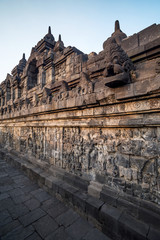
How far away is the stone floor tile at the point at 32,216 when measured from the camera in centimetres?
307

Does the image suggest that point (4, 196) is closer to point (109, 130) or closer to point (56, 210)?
point (56, 210)

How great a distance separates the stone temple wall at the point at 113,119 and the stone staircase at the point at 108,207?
19 cm

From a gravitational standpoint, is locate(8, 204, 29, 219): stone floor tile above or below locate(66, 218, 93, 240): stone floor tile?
below

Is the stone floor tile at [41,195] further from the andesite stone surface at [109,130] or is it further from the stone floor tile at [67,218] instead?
the stone floor tile at [67,218]

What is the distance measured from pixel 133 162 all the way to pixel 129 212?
1.07 meters

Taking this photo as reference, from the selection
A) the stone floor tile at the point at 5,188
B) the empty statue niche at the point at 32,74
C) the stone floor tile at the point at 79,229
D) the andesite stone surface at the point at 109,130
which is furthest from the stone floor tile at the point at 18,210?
the empty statue niche at the point at 32,74

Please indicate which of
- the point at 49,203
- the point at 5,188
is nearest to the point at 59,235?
the point at 49,203

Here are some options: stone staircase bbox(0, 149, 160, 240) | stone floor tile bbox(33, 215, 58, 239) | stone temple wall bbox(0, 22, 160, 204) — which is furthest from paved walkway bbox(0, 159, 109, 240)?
stone temple wall bbox(0, 22, 160, 204)

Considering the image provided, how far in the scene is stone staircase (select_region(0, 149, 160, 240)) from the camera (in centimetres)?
225

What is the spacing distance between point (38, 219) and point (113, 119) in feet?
10.9

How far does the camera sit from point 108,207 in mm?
2775

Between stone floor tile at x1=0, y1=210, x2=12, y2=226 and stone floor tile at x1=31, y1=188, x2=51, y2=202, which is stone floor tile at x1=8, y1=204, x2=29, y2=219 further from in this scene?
stone floor tile at x1=31, y1=188, x2=51, y2=202

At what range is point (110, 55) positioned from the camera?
260cm

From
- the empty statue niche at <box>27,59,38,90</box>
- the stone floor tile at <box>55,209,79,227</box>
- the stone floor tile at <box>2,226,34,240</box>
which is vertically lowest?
the stone floor tile at <box>2,226,34,240</box>
